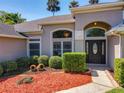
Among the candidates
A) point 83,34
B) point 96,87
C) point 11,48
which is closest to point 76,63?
point 96,87

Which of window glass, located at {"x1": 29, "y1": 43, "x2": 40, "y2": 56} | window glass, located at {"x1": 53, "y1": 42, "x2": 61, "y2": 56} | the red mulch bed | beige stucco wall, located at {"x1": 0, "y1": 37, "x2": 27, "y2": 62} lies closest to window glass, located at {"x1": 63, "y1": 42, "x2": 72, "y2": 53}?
window glass, located at {"x1": 53, "y1": 42, "x2": 61, "y2": 56}

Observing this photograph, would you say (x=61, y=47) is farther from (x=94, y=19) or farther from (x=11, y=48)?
(x=11, y=48)

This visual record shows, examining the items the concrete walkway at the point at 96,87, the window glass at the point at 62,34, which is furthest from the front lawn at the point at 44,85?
the window glass at the point at 62,34

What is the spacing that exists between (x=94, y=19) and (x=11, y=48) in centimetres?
850

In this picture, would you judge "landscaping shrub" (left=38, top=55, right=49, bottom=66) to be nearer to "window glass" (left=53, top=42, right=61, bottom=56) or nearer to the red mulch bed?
"window glass" (left=53, top=42, right=61, bottom=56)

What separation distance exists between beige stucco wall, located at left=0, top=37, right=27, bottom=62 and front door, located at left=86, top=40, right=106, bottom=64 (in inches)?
279

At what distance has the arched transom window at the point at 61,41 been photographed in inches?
712

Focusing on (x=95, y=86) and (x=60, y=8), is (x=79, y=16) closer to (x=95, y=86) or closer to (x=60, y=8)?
(x=95, y=86)

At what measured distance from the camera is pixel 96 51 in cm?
1800

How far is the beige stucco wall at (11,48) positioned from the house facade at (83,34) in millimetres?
769

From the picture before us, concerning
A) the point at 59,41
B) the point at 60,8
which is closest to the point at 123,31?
the point at 59,41

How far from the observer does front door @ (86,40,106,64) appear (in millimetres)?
17672

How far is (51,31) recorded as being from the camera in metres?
18.6

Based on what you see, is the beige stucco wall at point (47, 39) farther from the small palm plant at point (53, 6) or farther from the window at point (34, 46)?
the small palm plant at point (53, 6)
